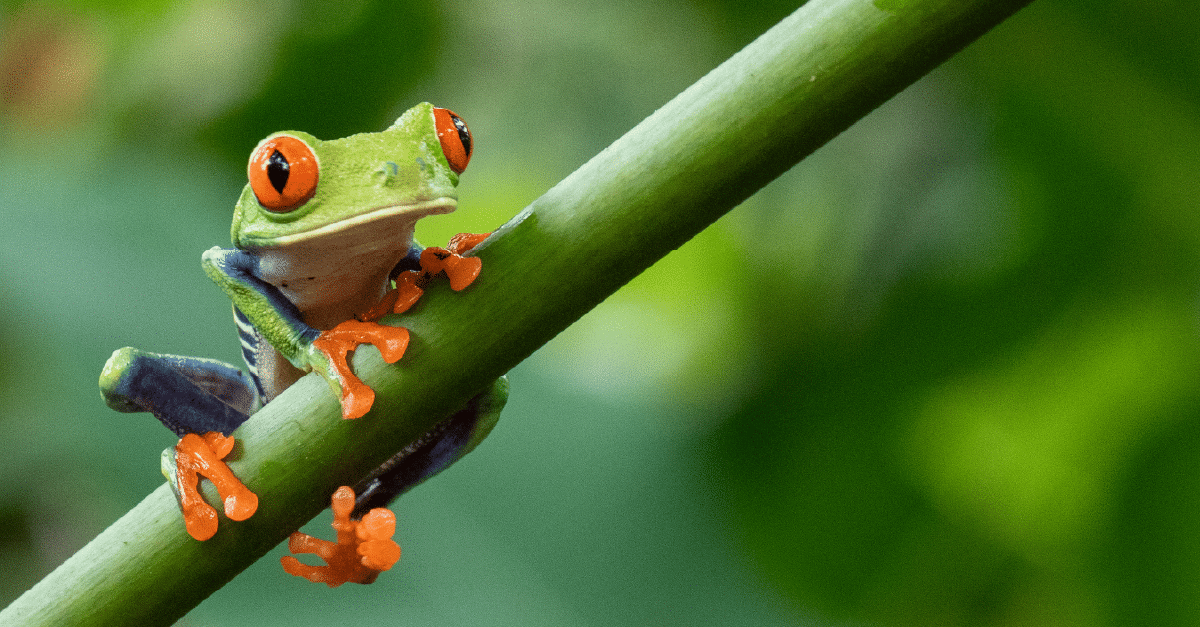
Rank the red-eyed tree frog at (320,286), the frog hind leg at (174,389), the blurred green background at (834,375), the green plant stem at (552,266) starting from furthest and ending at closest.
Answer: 1. the blurred green background at (834,375)
2. the frog hind leg at (174,389)
3. the red-eyed tree frog at (320,286)
4. the green plant stem at (552,266)

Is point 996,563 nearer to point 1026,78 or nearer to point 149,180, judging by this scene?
point 1026,78

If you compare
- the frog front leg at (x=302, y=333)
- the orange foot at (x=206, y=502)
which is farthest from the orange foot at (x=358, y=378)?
the orange foot at (x=206, y=502)

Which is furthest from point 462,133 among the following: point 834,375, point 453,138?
A: point 834,375

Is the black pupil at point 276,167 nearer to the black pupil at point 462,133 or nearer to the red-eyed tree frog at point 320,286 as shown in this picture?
the red-eyed tree frog at point 320,286

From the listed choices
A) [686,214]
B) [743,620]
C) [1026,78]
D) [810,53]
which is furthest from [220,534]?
[1026,78]

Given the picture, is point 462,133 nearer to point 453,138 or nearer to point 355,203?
point 453,138

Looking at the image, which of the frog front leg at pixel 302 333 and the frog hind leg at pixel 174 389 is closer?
the frog front leg at pixel 302 333
